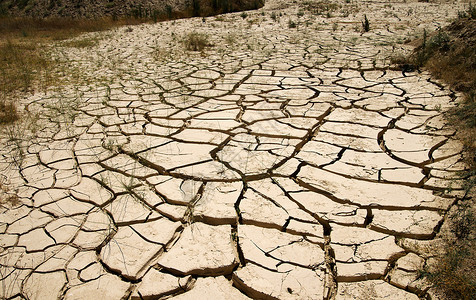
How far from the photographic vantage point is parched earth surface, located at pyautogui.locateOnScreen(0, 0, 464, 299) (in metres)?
1.83

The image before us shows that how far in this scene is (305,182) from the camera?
2.55 metres

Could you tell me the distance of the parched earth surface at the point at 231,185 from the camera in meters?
1.83

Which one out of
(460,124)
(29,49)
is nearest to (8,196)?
(460,124)

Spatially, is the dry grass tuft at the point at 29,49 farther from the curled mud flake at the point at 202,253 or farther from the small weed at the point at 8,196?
the curled mud flake at the point at 202,253

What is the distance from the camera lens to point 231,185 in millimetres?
2549

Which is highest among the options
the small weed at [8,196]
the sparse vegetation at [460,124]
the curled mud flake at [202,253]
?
the sparse vegetation at [460,124]

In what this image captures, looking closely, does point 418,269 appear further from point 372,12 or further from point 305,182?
point 372,12

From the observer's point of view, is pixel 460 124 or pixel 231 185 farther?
pixel 460 124

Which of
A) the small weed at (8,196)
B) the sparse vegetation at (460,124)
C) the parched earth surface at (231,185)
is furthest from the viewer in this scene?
the small weed at (8,196)

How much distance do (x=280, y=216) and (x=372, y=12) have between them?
343 inches

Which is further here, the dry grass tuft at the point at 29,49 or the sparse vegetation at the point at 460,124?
the dry grass tuft at the point at 29,49

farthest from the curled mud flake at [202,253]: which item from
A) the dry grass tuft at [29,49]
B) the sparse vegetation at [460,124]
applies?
the dry grass tuft at [29,49]

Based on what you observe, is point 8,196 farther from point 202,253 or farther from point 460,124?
point 460,124

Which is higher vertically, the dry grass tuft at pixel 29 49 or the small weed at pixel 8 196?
the dry grass tuft at pixel 29 49
